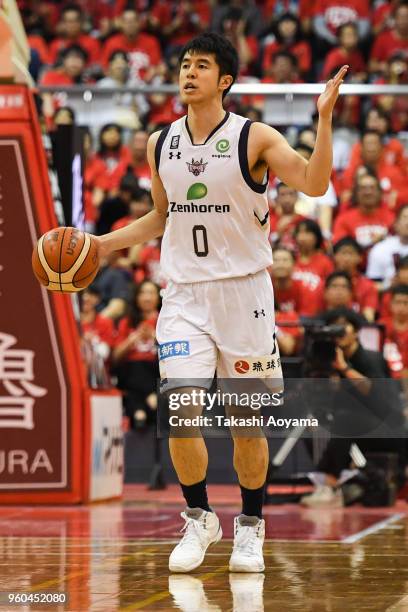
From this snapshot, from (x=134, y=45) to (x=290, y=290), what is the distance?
650 centimetres

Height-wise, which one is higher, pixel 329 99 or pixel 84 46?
pixel 84 46

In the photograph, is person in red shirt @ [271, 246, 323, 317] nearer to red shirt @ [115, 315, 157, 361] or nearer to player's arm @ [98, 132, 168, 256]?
red shirt @ [115, 315, 157, 361]

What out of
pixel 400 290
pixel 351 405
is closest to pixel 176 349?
pixel 351 405

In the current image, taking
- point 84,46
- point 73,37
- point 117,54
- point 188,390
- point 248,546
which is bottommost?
point 248,546

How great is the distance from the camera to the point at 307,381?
10.0m

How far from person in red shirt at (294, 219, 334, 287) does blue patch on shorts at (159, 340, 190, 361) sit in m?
6.83

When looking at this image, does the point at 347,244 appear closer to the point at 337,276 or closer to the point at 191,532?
the point at 337,276

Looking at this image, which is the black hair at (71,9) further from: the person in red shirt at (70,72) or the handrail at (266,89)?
the handrail at (266,89)

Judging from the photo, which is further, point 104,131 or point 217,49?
point 104,131

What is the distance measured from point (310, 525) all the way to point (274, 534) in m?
0.71

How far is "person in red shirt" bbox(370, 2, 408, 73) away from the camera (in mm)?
16250

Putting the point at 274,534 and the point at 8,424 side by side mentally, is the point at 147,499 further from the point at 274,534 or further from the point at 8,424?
the point at 274,534

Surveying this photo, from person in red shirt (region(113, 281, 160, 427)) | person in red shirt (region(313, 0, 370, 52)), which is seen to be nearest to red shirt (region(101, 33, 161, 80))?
person in red shirt (region(313, 0, 370, 52))

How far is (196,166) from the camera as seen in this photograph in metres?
5.89
